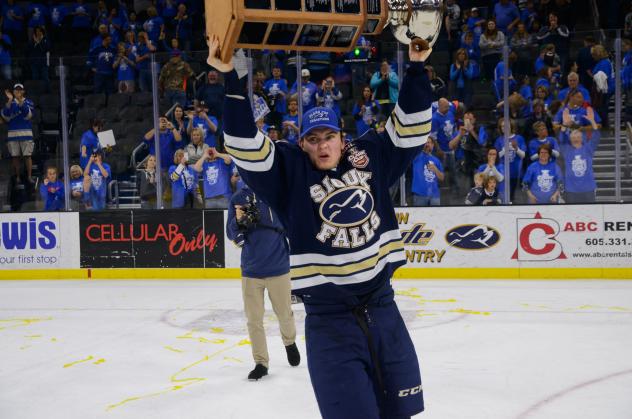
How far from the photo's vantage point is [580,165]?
11.2 m

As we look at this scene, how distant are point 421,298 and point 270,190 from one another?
696 cm

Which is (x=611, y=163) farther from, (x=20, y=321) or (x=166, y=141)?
(x=20, y=321)

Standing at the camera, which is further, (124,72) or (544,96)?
(124,72)

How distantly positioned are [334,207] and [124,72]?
36.2 feet

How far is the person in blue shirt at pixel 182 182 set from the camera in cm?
1257

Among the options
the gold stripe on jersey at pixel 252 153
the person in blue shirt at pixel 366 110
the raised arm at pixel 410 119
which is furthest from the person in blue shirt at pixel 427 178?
the gold stripe on jersey at pixel 252 153

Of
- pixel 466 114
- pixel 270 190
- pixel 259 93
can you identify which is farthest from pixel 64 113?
pixel 270 190

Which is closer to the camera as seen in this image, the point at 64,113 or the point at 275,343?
the point at 275,343

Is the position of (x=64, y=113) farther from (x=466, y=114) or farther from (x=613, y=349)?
(x=613, y=349)

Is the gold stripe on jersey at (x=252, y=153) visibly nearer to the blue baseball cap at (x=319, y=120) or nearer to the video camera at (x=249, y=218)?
the blue baseball cap at (x=319, y=120)

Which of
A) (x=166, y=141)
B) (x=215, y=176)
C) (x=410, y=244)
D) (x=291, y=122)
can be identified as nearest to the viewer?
(x=410, y=244)

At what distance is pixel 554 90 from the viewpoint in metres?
11.5

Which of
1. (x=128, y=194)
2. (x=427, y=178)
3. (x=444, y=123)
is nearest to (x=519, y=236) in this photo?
(x=427, y=178)

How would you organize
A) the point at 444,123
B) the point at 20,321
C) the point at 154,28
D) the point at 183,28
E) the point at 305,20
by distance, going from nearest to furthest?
the point at 305,20 → the point at 20,321 → the point at 444,123 → the point at 183,28 → the point at 154,28
